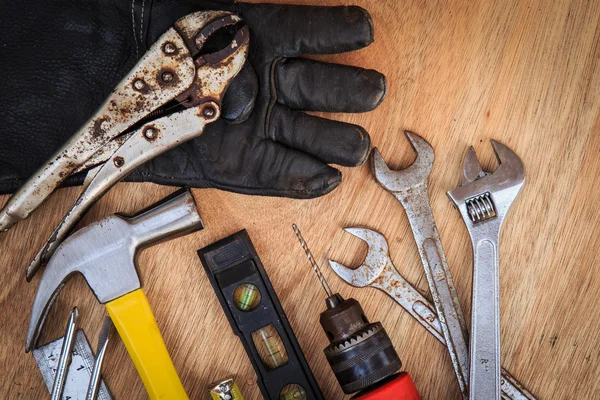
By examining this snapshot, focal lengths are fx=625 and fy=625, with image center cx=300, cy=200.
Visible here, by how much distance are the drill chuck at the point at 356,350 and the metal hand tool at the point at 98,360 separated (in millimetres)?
546

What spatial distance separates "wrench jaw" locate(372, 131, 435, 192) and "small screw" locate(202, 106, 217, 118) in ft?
1.39

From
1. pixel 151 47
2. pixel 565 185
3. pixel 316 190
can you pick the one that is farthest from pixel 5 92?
pixel 565 185

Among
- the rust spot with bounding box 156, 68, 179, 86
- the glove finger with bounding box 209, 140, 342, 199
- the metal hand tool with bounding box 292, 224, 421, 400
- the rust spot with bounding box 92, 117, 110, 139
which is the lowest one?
the metal hand tool with bounding box 292, 224, 421, 400

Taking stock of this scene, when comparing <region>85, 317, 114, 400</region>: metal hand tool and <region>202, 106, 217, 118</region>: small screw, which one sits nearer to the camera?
<region>202, 106, 217, 118</region>: small screw

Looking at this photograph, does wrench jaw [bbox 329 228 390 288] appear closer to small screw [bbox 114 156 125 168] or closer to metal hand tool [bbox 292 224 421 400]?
metal hand tool [bbox 292 224 421 400]

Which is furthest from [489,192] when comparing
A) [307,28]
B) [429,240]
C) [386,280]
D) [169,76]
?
[169,76]

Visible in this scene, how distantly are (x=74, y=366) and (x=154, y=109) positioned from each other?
0.69 m

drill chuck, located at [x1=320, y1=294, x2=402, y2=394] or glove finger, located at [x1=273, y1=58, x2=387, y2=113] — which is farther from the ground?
glove finger, located at [x1=273, y1=58, x2=387, y2=113]

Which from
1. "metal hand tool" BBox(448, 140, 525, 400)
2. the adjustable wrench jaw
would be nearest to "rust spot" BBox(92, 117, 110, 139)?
the adjustable wrench jaw

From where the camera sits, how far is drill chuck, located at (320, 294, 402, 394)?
1385 millimetres

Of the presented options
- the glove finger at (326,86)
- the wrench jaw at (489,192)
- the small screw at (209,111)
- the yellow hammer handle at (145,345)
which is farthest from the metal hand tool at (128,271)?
the wrench jaw at (489,192)

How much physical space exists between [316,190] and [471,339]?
0.52 metres

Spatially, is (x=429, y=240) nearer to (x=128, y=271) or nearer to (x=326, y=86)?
(x=326, y=86)

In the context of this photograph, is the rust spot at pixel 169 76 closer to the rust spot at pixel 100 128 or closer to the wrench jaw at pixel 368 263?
the rust spot at pixel 100 128
